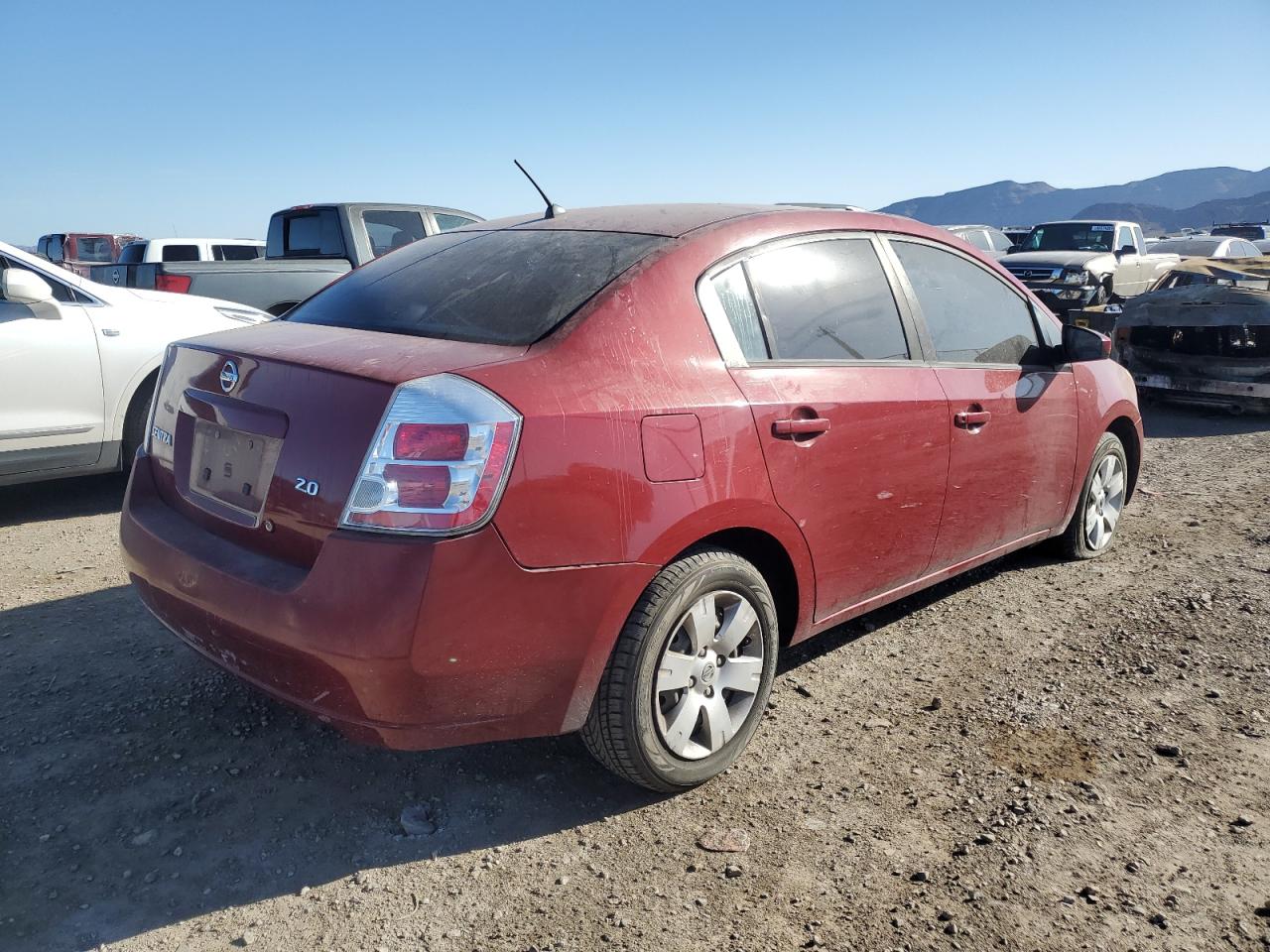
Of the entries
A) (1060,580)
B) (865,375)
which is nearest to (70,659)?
(865,375)

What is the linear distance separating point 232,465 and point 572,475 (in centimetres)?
98

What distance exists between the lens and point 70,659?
11.7 ft

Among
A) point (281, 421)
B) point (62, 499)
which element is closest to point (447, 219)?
point (62, 499)

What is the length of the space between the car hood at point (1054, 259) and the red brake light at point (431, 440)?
13.3 meters

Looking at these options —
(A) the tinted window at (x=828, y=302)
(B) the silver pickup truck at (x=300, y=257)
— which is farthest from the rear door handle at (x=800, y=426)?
(B) the silver pickup truck at (x=300, y=257)

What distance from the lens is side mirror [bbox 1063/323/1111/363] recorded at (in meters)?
4.15

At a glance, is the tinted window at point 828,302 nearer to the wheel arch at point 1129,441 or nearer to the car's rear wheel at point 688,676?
the car's rear wheel at point 688,676

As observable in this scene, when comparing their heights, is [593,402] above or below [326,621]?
above

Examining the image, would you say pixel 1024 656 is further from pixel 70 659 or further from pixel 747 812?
pixel 70 659

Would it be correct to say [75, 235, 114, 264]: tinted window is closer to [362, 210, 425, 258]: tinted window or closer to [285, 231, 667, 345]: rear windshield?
[362, 210, 425, 258]: tinted window

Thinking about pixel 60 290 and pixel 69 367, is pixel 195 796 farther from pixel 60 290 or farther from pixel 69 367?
pixel 60 290

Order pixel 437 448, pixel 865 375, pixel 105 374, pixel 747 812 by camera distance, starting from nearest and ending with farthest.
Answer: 1. pixel 437 448
2. pixel 747 812
3. pixel 865 375
4. pixel 105 374

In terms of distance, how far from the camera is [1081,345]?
4168 mm

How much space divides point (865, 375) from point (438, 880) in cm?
200
